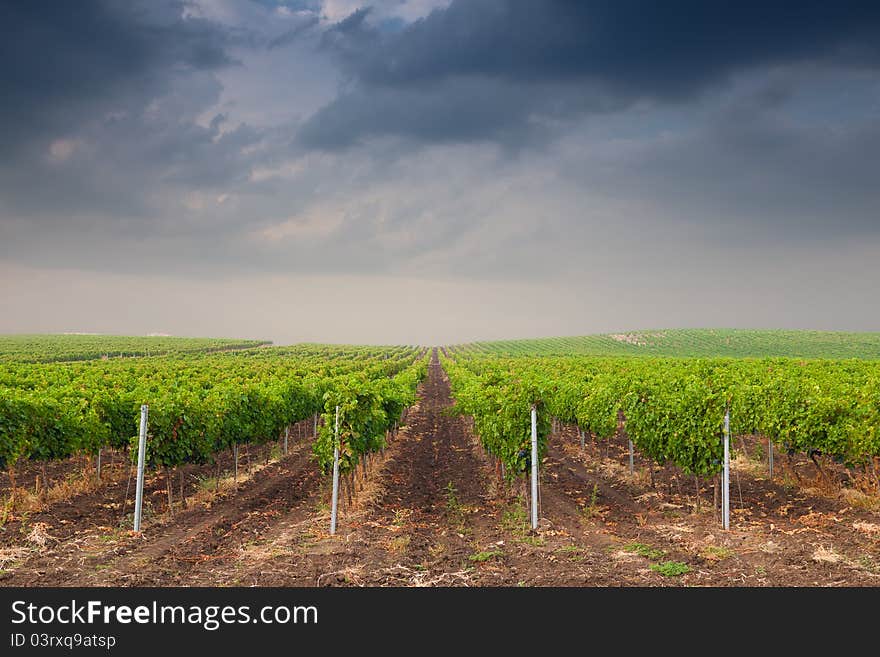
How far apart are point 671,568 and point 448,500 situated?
675 centimetres

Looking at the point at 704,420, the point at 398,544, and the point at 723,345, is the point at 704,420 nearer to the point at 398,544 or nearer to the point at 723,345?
the point at 398,544

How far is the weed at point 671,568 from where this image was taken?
8891 mm

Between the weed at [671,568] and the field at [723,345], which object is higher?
the field at [723,345]

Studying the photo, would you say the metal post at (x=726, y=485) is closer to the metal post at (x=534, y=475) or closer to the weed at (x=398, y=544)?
the metal post at (x=534, y=475)

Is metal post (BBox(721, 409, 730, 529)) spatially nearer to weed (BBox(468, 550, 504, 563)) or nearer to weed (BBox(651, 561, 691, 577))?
weed (BBox(651, 561, 691, 577))

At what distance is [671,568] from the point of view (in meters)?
9.04

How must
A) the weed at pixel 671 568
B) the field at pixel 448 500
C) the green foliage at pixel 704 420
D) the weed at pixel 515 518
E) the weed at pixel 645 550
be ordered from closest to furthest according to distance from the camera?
the weed at pixel 671 568, the field at pixel 448 500, the weed at pixel 645 550, the weed at pixel 515 518, the green foliage at pixel 704 420

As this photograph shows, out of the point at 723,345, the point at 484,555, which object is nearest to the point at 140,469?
the point at 484,555

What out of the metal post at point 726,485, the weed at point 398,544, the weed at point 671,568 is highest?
the metal post at point 726,485

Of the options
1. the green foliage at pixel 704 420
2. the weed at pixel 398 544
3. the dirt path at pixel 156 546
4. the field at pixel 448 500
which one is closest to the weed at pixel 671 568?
the field at pixel 448 500

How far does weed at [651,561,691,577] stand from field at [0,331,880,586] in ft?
0.18

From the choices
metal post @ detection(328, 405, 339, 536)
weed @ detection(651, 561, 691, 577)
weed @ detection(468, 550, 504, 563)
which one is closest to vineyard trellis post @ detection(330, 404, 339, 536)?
metal post @ detection(328, 405, 339, 536)

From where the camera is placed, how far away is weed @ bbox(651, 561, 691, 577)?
889cm

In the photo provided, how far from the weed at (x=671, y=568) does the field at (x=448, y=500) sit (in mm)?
56
